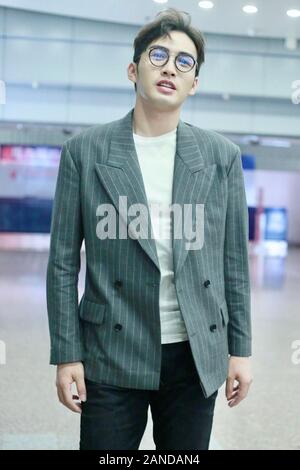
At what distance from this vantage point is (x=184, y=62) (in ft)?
5.65

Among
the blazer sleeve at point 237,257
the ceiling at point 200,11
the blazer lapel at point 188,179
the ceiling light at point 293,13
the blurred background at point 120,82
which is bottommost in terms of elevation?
the blazer sleeve at point 237,257

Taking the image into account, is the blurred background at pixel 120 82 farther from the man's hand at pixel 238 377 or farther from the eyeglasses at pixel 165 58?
the eyeglasses at pixel 165 58

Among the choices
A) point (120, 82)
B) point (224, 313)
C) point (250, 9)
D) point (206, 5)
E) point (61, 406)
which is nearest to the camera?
point (224, 313)

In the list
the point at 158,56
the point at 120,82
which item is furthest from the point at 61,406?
the point at 120,82

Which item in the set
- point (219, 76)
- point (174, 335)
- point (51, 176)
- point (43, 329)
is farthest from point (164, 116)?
point (51, 176)

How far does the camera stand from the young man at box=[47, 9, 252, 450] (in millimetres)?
1654

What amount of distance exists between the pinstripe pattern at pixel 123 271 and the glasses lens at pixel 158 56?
0.17 metres

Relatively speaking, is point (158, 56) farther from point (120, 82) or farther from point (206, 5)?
point (120, 82)

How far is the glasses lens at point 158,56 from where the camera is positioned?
1710mm

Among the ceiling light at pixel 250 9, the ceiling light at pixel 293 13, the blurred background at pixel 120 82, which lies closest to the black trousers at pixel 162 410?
the blurred background at pixel 120 82

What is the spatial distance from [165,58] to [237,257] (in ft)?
1.91
